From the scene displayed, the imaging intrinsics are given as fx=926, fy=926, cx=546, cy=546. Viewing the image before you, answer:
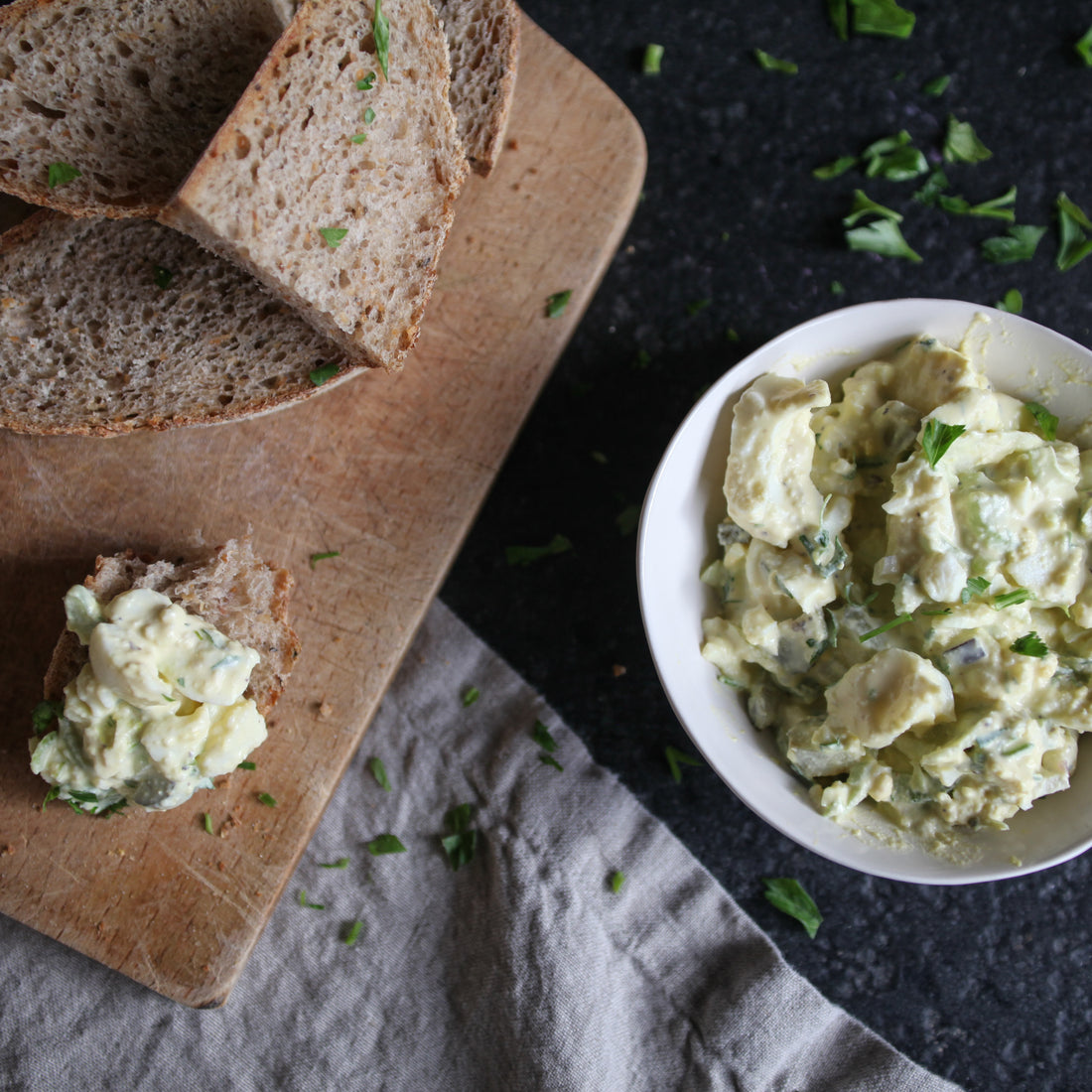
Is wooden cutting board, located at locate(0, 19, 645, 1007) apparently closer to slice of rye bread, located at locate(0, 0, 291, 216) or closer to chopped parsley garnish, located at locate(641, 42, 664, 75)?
chopped parsley garnish, located at locate(641, 42, 664, 75)

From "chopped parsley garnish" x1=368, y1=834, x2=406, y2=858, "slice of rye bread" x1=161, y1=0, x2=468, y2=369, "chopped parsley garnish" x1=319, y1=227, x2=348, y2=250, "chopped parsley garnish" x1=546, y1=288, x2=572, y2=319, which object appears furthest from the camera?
"chopped parsley garnish" x1=368, y1=834, x2=406, y2=858

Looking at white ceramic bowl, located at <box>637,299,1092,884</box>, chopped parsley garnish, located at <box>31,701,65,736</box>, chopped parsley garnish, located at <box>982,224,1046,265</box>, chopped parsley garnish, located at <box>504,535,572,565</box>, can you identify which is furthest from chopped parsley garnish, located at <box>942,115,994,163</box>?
chopped parsley garnish, located at <box>31,701,65,736</box>

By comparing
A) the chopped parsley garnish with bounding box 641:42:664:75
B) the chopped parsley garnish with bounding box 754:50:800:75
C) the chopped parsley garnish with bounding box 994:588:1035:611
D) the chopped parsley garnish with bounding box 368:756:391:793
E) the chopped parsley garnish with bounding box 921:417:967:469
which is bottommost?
the chopped parsley garnish with bounding box 368:756:391:793

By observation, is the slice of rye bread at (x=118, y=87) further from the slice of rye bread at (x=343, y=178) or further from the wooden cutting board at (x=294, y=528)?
the wooden cutting board at (x=294, y=528)

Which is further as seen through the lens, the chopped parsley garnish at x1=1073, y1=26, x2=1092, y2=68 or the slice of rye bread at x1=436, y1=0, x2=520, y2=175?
the chopped parsley garnish at x1=1073, y1=26, x2=1092, y2=68

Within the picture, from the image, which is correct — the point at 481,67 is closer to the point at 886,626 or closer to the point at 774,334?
the point at 774,334

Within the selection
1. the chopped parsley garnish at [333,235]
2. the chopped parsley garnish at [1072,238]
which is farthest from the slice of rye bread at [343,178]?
the chopped parsley garnish at [1072,238]

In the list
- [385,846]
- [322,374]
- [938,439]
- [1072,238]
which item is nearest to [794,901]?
[385,846]
